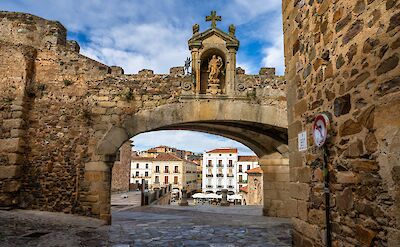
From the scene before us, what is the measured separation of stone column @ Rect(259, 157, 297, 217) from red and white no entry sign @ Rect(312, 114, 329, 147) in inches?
248

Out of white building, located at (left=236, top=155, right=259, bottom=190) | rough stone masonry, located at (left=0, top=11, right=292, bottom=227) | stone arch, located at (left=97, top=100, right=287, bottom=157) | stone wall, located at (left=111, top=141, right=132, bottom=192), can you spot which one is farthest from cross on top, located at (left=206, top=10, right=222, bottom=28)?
white building, located at (left=236, top=155, right=259, bottom=190)

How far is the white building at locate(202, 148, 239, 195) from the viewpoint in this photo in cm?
4962

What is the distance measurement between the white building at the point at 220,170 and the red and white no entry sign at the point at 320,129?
155 feet

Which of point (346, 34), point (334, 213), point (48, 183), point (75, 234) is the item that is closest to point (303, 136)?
point (334, 213)

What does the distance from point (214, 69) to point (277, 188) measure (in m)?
4.13

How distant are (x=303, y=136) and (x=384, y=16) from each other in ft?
5.42

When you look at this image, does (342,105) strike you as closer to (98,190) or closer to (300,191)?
(300,191)

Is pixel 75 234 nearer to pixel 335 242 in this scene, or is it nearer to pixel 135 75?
pixel 135 75

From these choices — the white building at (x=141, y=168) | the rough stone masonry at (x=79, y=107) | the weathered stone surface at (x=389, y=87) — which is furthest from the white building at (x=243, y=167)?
the weathered stone surface at (x=389, y=87)

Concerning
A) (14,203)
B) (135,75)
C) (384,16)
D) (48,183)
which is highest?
(135,75)

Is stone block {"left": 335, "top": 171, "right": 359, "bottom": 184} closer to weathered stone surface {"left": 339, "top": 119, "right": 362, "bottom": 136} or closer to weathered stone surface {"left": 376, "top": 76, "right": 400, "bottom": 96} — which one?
weathered stone surface {"left": 339, "top": 119, "right": 362, "bottom": 136}

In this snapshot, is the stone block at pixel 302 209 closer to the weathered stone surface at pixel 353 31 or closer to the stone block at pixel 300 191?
the stone block at pixel 300 191

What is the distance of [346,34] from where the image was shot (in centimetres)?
266

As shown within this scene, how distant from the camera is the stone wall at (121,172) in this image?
19833 millimetres
